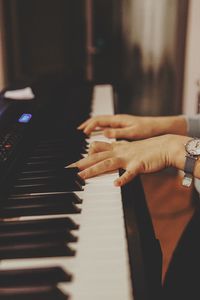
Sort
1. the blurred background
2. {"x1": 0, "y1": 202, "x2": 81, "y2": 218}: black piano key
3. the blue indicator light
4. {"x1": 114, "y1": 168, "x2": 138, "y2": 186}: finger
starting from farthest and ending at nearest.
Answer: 1. the blurred background
2. the blue indicator light
3. {"x1": 114, "y1": 168, "x2": 138, "y2": 186}: finger
4. {"x1": 0, "y1": 202, "x2": 81, "y2": 218}: black piano key

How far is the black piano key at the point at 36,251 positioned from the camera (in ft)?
2.01

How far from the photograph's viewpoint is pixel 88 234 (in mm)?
676

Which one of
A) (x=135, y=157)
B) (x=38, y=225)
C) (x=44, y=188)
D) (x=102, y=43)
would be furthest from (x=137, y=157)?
(x=102, y=43)

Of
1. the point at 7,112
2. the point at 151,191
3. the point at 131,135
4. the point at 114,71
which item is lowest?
the point at 151,191

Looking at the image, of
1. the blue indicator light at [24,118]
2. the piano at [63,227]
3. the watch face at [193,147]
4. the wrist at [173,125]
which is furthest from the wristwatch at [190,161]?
the blue indicator light at [24,118]

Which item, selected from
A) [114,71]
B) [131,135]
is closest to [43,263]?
[131,135]

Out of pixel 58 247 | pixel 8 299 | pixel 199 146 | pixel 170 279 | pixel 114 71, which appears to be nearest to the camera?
pixel 8 299

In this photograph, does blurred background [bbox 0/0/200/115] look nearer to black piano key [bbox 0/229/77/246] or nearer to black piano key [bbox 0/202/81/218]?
black piano key [bbox 0/202/81/218]

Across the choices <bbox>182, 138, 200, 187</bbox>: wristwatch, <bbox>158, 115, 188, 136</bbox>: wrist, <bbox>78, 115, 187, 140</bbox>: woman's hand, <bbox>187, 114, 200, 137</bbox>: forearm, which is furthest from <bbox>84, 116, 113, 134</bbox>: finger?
<bbox>182, 138, 200, 187</bbox>: wristwatch

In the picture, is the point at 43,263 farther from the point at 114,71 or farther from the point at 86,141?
the point at 114,71

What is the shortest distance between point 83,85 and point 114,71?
288 cm

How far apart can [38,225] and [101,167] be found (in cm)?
28

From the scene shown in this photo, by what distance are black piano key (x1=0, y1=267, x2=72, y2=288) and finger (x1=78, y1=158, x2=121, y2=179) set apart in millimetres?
379

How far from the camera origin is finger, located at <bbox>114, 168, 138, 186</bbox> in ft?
2.86
